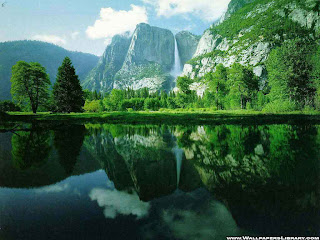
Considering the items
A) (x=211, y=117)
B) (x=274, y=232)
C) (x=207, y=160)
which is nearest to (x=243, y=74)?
(x=211, y=117)

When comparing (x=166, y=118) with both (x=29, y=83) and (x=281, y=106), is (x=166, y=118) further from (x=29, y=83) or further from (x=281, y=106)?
(x=29, y=83)

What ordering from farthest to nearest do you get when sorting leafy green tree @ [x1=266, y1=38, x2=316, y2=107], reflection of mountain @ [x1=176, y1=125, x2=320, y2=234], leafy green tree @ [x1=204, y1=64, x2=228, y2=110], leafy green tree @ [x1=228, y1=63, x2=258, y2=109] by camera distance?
leafy green tree @ [x1=204, y1=64, x2=228, y2=110] < leafy green tree @ [x1=228, y1=63, x2=258, y2=109] < leafy green tree @ [x1=266, y1=38, x2=316, y2=107] < reflection of mountain @ [x1=176, y1=125, x2=320, y2=234]

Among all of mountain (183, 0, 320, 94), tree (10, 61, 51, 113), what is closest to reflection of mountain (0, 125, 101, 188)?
tree (10, 61, 51, 113)

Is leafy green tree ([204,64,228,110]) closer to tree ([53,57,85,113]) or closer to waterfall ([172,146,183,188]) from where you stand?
tree ([53,57,85,113])

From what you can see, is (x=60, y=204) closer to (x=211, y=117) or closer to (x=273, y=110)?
(x=211, y=117)

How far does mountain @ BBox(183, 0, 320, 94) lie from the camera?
10362 cm

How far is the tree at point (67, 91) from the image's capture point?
37.2m

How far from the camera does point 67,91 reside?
37.4 m

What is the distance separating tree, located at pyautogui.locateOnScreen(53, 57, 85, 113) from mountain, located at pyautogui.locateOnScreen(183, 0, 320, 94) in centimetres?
9833

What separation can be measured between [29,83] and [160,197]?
150 ft

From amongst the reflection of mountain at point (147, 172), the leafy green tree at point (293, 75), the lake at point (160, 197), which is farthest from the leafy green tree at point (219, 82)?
the reflection of mountain at point (147, 172)

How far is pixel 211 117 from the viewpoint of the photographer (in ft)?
97.0

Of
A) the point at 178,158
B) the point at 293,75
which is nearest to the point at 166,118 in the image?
the point at 293,75

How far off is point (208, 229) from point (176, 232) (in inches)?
23.7
